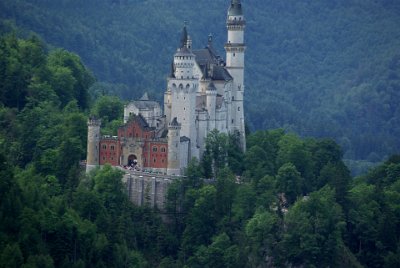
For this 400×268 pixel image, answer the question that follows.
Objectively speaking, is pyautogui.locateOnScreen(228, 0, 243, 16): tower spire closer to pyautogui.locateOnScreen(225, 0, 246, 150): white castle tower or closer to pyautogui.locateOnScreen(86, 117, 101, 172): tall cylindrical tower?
pyautogui.locateOnScreen(225, 0, 246, 150): white castle tower

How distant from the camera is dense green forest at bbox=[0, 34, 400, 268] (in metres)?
108

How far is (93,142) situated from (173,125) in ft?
18.6

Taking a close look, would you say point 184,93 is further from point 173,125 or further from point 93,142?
point 93,142

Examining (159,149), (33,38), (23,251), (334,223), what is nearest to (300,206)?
(334,223)

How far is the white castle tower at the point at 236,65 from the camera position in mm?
122875

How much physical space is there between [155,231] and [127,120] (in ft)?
24.8

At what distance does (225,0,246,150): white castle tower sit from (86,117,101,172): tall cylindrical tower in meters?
11.3

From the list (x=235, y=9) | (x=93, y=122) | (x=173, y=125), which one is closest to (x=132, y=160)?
(x=93, y=122)

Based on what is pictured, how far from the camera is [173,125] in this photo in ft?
372

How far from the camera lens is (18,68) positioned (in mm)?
129375

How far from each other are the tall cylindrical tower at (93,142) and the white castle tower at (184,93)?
4848 millimetres

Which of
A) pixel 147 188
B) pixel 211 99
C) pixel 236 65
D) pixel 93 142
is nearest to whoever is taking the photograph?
pixel 147 188

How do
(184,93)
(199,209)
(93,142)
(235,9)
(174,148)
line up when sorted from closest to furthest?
(174,148)
(199,209)
(93,142)
(184,93)
(235,9)

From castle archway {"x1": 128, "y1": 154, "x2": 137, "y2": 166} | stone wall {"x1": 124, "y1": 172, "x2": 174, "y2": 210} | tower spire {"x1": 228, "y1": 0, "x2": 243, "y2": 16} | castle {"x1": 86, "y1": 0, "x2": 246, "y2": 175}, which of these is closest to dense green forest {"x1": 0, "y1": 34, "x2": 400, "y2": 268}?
stone wall {"x1": 124, "y1": 172, "x2": 174, "y2": 210}
